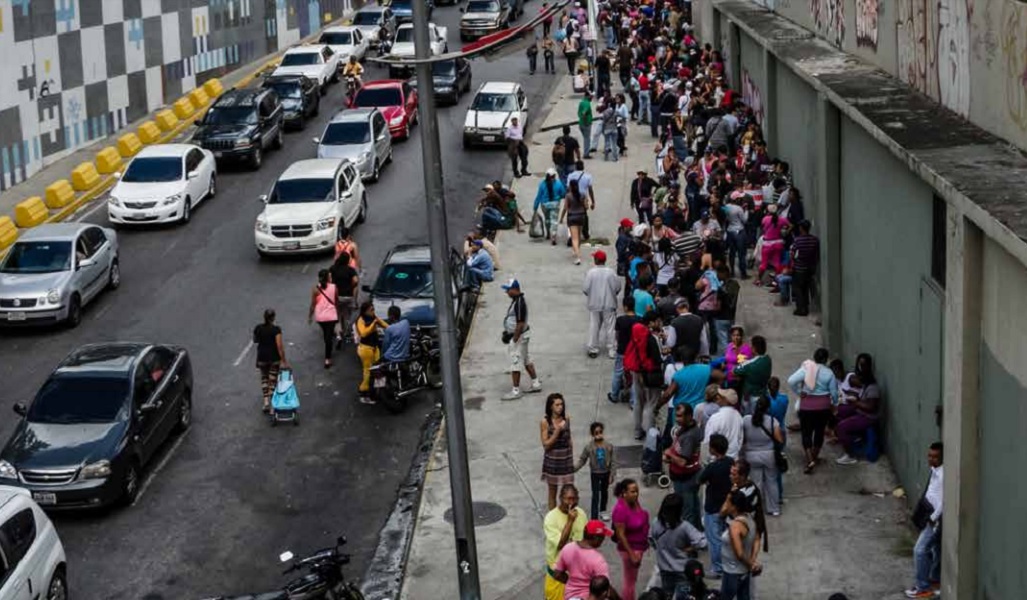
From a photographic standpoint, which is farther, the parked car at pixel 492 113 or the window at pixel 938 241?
the parked car at pixel 492 113

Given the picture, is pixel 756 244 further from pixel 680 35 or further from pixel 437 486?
pixel 680 35

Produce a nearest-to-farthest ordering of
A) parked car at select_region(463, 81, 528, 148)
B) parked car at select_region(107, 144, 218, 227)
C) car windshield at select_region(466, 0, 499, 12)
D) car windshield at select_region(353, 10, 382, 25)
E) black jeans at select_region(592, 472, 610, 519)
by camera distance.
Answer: black jeans at select_region(592, 472, 610, 519), parked car at select_region(107, 144, 218, 227), parked car at select_region(463, 81, 528, 148), car windshield at select_region(466, 0, 499, 12), car windshield at select_region(353, 10, 382, 25)

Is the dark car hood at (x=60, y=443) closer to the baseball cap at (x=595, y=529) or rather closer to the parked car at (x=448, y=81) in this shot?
the baseball cap at (x=595, y=529)

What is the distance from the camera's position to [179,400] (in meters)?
23.3

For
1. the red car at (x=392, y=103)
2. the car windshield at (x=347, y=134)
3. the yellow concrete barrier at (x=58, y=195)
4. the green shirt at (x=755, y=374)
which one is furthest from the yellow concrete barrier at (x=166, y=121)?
the green shirt at (x=755, y=374)

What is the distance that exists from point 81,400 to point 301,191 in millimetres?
12949

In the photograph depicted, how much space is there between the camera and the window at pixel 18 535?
54.9 feet

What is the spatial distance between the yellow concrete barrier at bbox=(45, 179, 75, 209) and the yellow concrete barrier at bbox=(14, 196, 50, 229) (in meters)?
0.85

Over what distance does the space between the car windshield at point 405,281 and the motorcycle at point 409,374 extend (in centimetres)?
131

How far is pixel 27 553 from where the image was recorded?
17.1m

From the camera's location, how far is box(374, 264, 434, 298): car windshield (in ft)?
87.4

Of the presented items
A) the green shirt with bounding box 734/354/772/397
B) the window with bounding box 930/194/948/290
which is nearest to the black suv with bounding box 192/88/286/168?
the green shirt with bounding box 734/354/772/397

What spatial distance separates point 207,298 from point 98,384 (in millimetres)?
8800

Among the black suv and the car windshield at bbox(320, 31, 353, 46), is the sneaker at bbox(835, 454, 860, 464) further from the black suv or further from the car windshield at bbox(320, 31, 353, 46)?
the car windshield at bbox(320, 31, 353, 46)
